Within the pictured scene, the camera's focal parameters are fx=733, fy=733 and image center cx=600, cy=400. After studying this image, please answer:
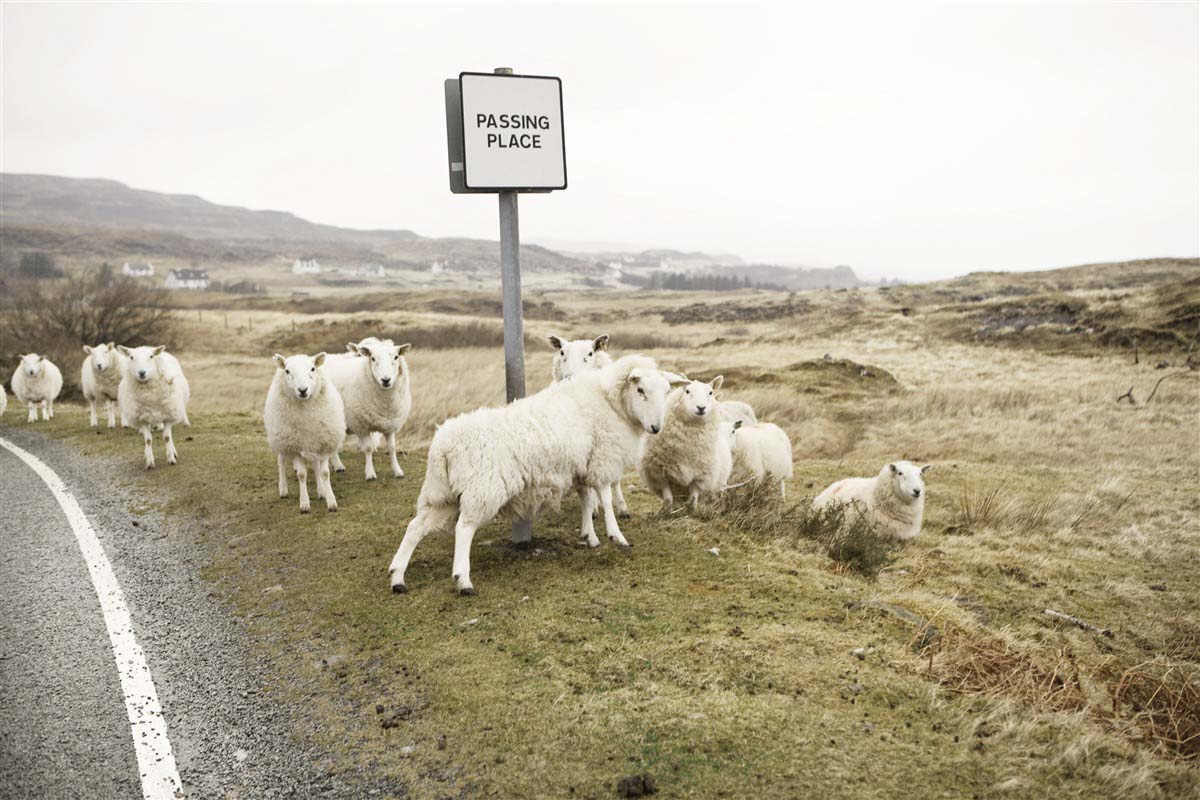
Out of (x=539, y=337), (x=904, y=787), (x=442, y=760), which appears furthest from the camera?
(x=539, y=337)

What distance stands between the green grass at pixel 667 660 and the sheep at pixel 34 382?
47.1 feet

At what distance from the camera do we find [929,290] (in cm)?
7312

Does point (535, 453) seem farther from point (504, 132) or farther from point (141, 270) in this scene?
point (141, 270)

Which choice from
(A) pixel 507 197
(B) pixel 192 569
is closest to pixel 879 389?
(A) pixel 507 197

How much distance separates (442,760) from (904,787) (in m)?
2.53

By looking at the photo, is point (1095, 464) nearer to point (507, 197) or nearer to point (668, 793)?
point (507, 197)

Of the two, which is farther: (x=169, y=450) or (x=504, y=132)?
(x=169, y=450)

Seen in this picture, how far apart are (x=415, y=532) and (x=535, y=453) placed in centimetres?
129

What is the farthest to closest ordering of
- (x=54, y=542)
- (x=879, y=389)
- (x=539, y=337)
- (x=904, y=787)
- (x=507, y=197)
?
(x=539, y=337)
(x=879, y=389)
(x=54, y=542)
(x=507, y=197)
(x=904, y=787)

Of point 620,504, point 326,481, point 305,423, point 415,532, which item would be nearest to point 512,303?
point 415,532

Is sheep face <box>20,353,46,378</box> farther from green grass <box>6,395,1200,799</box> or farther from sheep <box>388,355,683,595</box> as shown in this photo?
sheep <box>388,355,683,595</box>

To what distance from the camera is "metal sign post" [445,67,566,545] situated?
7246 mm

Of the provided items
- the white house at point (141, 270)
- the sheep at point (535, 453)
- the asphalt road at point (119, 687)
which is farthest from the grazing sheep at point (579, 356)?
the white house at point (141, 270)

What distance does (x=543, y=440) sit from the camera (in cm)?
686
